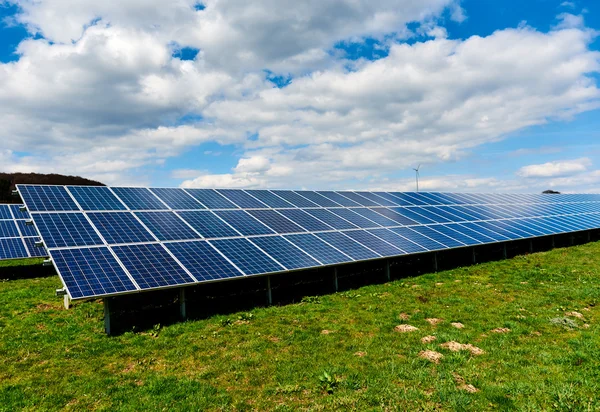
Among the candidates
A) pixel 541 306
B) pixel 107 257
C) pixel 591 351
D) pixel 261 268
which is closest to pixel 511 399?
pixel 591 351

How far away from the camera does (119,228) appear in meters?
19.6

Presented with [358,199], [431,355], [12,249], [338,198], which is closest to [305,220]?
[338,198]

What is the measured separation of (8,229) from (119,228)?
2517cm

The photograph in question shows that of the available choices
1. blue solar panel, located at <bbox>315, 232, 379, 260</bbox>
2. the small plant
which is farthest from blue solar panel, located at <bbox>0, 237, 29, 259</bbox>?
the small plant

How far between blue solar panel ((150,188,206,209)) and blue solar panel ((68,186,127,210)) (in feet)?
10.1

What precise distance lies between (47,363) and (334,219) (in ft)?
68.1

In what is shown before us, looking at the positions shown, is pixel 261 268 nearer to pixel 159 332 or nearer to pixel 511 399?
pixel 159 332

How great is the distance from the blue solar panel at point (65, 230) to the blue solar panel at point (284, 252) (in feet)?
27.7

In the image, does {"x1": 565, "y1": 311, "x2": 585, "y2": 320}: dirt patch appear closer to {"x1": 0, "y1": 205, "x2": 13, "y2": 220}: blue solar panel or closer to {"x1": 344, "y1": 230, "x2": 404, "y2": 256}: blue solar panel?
{"x1": 344, "y1": 230, "x2": 404, "y2": 256}: blue solar panel

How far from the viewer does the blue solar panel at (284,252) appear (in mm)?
20609

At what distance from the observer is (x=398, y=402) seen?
9969 millimetres

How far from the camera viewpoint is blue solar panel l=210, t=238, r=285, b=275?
1911cm

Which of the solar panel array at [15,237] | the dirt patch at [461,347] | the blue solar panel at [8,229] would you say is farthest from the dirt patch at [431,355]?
the blue solar panel at [8,229]

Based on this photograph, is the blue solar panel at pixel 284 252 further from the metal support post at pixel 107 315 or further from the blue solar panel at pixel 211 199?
the metal support post at pixel 107 315
